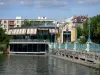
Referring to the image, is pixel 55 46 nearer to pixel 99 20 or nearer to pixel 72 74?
pixel 99 20

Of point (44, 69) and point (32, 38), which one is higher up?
point (32, 38)

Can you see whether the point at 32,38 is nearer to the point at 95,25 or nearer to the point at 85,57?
the point at 95,25

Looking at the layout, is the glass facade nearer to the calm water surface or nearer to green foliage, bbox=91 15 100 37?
green foliage, bbox=91 15 100 37

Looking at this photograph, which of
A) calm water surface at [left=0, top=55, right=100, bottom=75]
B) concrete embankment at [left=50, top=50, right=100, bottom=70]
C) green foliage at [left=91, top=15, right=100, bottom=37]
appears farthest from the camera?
green foliage at [left=91, top=15, right=100, bottom=37]

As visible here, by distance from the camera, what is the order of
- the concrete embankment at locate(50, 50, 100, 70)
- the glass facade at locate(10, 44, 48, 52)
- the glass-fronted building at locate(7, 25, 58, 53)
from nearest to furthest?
the concrete embankment at locate(50, 50, 100, 70) → the glass facade at locate(10, 44, 48, 52) → the glass-fronted building at locate(7, 25, 58, 53)

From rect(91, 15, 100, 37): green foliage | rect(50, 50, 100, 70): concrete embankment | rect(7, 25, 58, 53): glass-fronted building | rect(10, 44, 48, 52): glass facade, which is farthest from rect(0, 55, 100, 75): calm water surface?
rect(7, 25, 58, 53): glass-fronted building

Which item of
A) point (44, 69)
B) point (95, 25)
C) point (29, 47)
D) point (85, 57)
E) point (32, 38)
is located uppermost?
point (95, 25)

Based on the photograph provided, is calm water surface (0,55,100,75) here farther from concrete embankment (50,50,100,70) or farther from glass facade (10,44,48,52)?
glass facade (10,44,48,52)

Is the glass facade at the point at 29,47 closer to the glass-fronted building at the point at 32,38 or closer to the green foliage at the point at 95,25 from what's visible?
the glass-fronted building at the point at 32,38

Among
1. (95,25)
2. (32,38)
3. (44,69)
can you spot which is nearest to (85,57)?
(44,69)

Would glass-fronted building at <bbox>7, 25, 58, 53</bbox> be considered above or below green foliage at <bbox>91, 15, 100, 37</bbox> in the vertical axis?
below

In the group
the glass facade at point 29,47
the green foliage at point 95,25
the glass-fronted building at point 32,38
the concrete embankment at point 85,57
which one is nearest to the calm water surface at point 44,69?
the concrete embankment at point 85,57

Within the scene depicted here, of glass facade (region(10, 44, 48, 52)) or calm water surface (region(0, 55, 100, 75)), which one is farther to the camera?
glass facade (region(10, 44, 48, 52))

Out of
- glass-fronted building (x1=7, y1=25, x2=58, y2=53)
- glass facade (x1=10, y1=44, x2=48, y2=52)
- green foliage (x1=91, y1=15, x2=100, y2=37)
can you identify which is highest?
green foliage (x1=91, y1=15, x2=100, y2=37)
